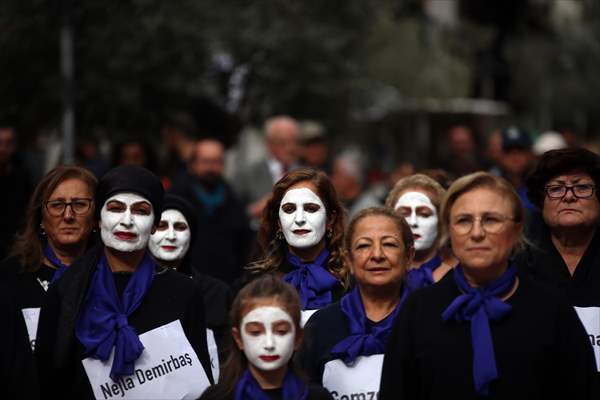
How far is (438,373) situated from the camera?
5738 mm

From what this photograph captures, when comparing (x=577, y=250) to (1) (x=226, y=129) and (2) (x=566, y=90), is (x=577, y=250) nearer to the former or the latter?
(1) (x=226, y=129)

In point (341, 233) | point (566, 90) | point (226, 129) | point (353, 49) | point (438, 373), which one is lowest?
point (438, 373)

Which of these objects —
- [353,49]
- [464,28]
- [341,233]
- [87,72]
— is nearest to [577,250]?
[341,233]

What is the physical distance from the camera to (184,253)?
841 centimetres

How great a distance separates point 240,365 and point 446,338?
901mm

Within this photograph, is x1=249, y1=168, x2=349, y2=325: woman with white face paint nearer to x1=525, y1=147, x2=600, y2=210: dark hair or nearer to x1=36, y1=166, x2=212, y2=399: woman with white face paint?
x1=36, y1=166, x2=212, y2=399: woman with white face paint

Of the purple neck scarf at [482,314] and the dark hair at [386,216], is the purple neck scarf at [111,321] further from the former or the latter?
the purple neck scarf at [482,314]

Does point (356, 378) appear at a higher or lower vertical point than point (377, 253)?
lower

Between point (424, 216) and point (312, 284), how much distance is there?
1.27 metres

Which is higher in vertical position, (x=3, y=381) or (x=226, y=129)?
(x=226, y=129)

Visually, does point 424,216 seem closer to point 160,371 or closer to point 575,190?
point 575,190

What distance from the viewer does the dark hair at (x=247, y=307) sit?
598cm

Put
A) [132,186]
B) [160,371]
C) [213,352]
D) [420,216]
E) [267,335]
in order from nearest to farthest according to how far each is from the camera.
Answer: [267,335] < [160,371] < [132,186] < [213,352] < [420,216]

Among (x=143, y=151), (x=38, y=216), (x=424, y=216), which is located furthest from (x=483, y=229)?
(x=143, y=151)
